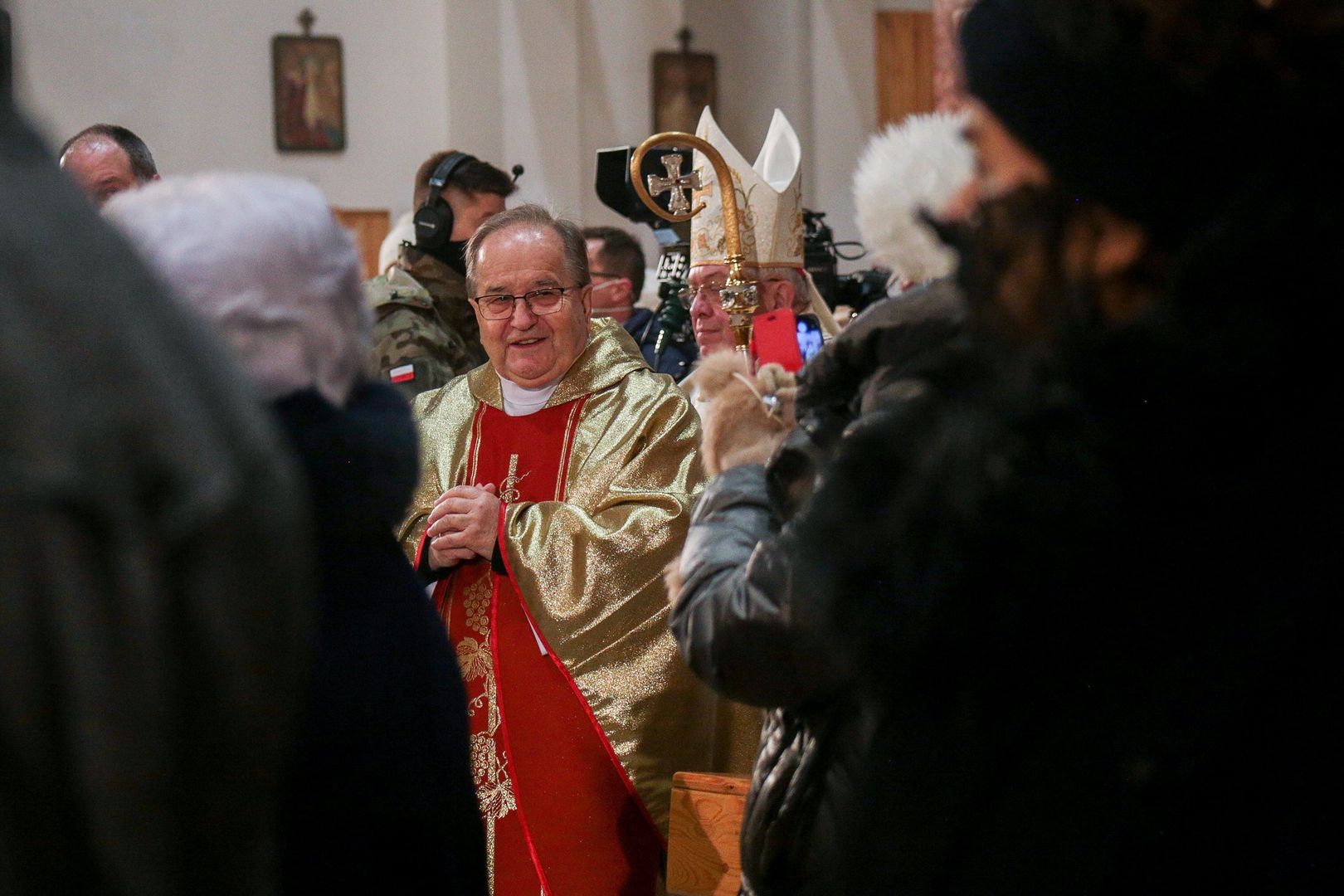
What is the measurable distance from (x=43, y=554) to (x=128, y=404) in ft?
0.32

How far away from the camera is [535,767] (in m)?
3.06

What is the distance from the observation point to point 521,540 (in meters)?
3.06

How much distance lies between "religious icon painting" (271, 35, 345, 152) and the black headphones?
692cm

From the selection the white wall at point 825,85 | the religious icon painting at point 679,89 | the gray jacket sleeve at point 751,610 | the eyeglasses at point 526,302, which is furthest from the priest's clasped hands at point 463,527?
the religious icon painting at point 679,89

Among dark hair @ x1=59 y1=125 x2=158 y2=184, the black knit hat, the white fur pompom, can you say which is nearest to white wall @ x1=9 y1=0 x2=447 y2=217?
dark hair @ x1=59 y1=125 x2=158 y2=184

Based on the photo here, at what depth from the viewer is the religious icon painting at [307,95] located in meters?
11.3

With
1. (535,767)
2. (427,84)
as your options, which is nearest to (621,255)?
(535,767)

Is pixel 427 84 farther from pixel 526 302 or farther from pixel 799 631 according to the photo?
pixel 799 631

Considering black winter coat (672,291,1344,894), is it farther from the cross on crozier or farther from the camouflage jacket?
the camouflage jacket

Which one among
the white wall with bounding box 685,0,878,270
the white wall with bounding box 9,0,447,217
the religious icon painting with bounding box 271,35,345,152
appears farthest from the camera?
the white wall with bounding box 685,0,878,270

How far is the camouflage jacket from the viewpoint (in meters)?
4.28

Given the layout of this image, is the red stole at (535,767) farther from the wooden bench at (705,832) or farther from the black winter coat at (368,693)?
the black winter coat at (368,693)

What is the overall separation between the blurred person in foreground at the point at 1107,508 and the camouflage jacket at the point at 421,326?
117 inches

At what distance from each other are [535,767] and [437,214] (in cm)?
228
